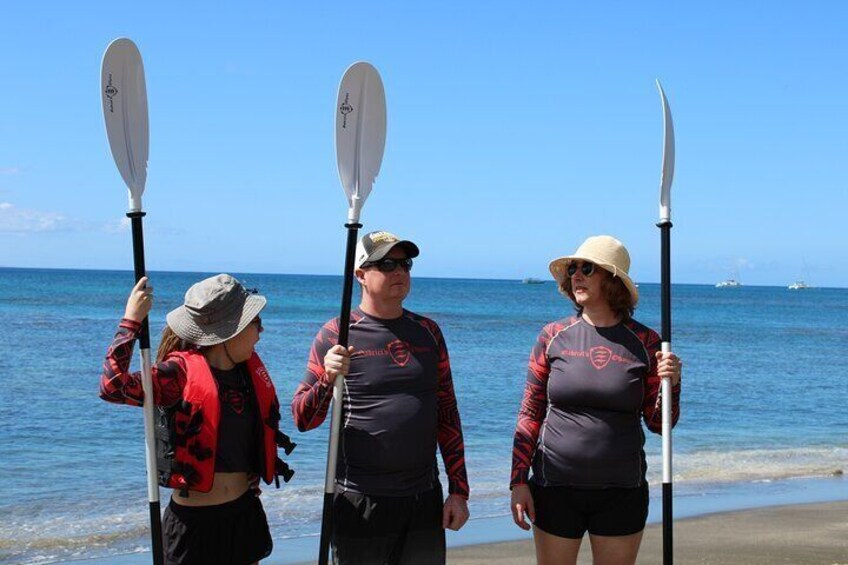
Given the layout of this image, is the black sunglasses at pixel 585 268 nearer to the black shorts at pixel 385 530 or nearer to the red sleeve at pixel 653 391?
the red sleeve at pixel 653 391

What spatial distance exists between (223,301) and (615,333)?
58.3 inches

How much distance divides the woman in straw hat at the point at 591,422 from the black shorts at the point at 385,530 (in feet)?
1.29

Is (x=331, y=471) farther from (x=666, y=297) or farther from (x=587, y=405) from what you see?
(x=666, y=297)

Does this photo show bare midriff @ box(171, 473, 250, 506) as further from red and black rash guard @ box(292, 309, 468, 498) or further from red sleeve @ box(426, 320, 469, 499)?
red sleeve @ box(426, 320, 469, 499)

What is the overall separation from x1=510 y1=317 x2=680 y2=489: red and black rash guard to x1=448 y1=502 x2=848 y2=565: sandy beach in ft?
9.69

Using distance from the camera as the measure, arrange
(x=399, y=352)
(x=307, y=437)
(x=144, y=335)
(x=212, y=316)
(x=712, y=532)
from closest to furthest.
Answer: (x=144, y=335), (x=212, y=316), (x=399, y=352), (x=712, y=532), (x=307, y=437)

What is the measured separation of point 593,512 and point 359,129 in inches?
67.9

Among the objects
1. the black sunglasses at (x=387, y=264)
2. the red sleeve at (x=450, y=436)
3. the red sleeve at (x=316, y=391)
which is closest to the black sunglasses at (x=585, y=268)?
the red sleeve at (x=450, y=436)

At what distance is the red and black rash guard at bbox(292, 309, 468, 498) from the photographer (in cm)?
372

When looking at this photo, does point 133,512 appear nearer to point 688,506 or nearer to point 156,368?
point 688,506

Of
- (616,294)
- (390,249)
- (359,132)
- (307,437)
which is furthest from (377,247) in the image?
(307,437)

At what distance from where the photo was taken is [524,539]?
7.44 meters

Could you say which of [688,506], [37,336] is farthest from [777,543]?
[37,336]

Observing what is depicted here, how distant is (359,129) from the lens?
4152mm
